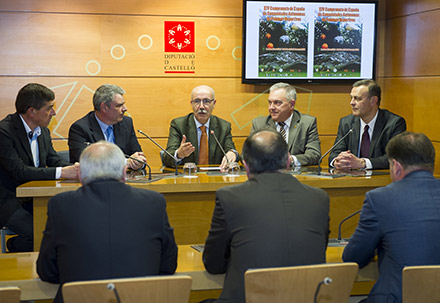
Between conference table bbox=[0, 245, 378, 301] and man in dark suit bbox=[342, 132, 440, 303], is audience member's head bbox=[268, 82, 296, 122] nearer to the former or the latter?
conference table bbox=[0, 245, 378, 301]

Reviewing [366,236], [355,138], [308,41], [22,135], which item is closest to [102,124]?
[22,135]

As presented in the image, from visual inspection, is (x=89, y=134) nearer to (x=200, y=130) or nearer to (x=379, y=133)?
(x=200, y=130)

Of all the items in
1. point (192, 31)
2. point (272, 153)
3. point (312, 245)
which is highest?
point (192, 31)

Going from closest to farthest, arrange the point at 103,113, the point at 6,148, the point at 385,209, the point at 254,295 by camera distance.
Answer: the point at 254,295
the point at 385,209
the point at 6,148
the point at 103,113

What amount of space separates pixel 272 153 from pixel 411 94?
3966mm

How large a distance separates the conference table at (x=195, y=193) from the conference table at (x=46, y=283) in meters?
0.82

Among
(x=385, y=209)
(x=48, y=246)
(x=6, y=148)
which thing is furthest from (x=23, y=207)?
(x=385, y=209)

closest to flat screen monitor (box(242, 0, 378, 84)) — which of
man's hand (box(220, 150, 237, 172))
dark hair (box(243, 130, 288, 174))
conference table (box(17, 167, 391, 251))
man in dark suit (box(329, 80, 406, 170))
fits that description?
man in dark suit (box(329, 80, 406, 170))

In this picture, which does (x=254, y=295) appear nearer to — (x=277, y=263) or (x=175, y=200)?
(x=277, y=263)

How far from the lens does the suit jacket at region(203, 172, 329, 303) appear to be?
2223mm

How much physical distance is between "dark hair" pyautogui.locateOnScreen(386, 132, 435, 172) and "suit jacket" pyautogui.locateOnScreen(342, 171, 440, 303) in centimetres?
6

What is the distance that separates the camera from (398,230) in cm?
234

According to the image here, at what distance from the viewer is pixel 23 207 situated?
13.1ft

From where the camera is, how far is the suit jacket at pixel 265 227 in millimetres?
2223
